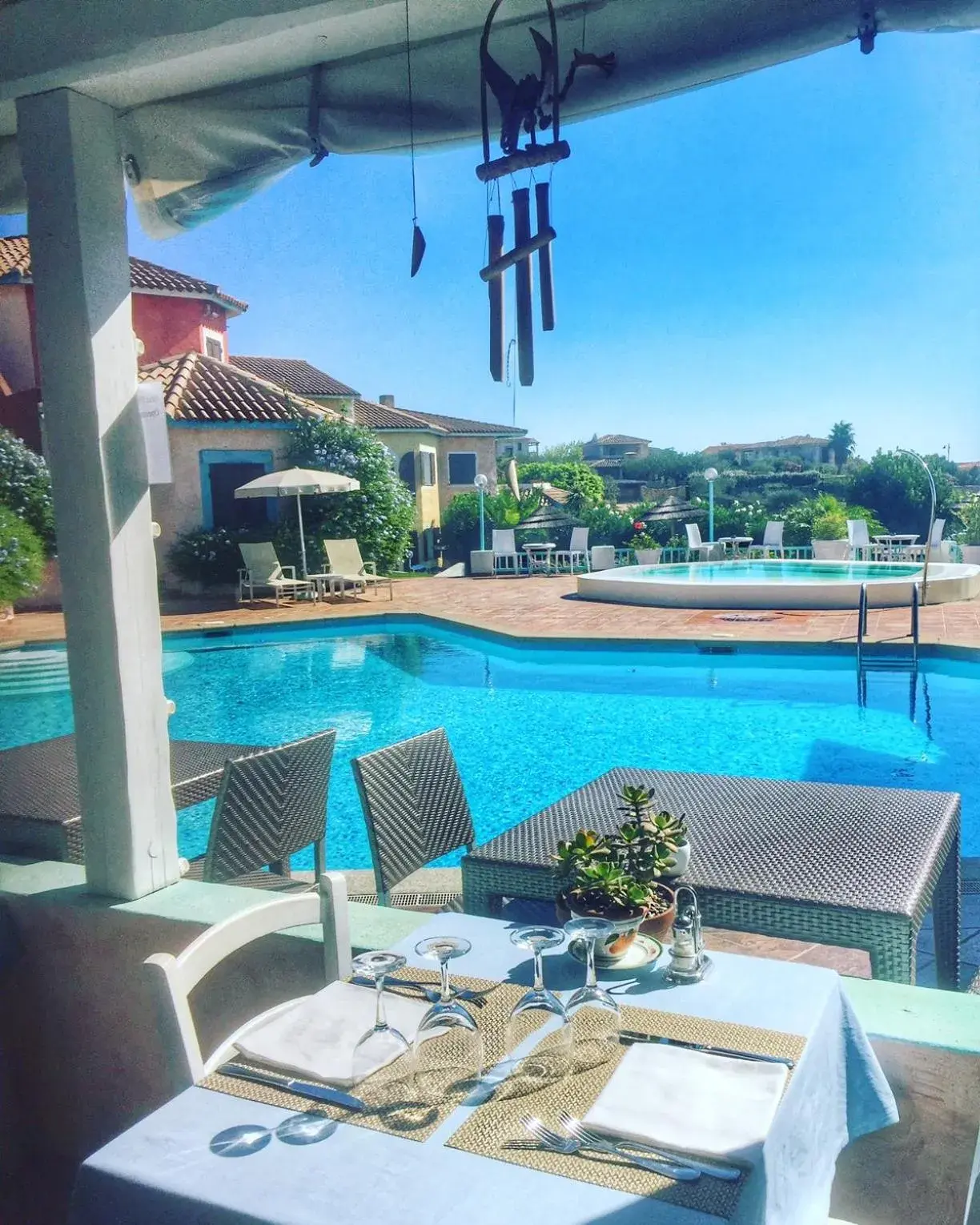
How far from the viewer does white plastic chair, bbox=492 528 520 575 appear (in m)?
18.5

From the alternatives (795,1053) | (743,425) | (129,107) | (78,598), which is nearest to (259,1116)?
(795,1053)

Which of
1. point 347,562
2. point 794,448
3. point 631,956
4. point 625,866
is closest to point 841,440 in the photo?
point 794,448

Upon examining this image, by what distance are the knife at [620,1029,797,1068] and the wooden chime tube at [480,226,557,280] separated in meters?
1.42

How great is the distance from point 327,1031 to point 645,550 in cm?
1698

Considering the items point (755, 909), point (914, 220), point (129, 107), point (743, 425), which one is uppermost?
point (914, 220)

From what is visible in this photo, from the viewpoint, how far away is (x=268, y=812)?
304 centimetres

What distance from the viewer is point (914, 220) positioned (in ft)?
117

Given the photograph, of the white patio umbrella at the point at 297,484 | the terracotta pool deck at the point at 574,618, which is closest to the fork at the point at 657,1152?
the terracotta pool deck at the point at 574,618

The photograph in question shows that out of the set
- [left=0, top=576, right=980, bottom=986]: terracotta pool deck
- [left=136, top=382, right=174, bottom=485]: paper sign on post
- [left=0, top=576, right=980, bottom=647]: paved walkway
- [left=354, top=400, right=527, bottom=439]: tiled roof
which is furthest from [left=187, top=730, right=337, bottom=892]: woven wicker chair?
[left=354, top=400, right=527, bottom=439]: tiled roof

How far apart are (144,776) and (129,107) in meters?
1.59

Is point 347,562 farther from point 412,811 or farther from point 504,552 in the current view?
point 412,811

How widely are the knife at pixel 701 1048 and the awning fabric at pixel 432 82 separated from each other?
1841mm

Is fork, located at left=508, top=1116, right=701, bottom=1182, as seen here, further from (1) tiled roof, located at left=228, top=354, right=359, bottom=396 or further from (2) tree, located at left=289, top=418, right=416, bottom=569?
(1) tiled roof, located at left=228, top=354, right=359, bottom=396

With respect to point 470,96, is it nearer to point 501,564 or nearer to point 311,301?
point 501,564
